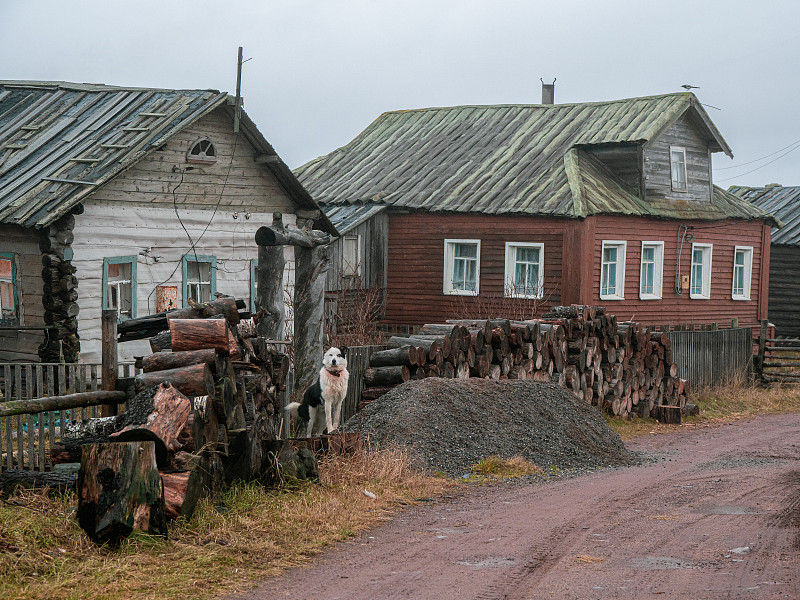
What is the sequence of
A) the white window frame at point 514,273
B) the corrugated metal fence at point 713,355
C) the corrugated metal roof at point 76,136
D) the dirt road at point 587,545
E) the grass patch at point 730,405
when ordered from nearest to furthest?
1. the dirt road at point 587,545
2. the corrugated metal roof at point 76,136
3. the grass patch at point 730,405
4. the corrugated metal fence at point 713,355
5. the white window frame at point 514,273

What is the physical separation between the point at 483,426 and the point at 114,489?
605cm

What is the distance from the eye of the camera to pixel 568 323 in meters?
16.1

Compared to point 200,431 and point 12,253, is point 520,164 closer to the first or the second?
point 12,253

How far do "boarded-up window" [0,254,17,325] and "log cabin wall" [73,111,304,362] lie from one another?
1024 millimetres

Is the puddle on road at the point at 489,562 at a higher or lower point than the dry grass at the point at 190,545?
Result: lower

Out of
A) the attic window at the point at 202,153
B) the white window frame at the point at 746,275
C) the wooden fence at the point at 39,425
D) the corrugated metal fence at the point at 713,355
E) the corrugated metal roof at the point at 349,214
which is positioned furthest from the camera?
the white window frame at the point at 746,275

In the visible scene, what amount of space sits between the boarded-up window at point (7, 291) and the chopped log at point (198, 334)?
25.9ft

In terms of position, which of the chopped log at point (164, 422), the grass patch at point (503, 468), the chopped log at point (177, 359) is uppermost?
the chopped log at point (177, 359)

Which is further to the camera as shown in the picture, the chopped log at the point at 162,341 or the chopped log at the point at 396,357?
the chopped log at the point at 396,357

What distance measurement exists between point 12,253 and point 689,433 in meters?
11.3

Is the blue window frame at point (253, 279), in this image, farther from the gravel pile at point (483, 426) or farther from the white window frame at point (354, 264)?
the gravel pile at point (483, 426)

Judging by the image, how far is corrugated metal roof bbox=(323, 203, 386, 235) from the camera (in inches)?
902

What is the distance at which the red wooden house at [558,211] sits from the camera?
74.4 feet

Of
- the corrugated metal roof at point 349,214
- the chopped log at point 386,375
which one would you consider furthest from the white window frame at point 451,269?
the chopped log at point 386,375
